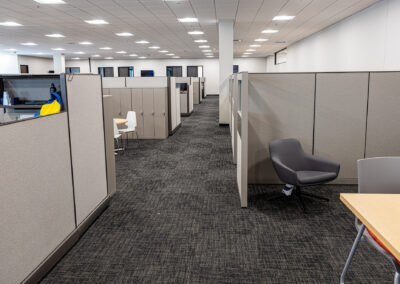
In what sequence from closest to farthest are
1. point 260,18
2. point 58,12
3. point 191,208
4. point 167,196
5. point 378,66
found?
point 191,208 < point 167,196 < point 378,66 < point 58,12 < point 260,18

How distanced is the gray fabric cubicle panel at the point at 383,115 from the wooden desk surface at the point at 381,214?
2.42 metres

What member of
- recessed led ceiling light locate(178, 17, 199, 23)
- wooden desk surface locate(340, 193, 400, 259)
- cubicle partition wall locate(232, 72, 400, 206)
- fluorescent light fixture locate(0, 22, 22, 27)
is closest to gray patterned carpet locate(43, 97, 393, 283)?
cubicle partition wall locate(232, 72, 400, 206)

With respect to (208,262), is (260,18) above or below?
above

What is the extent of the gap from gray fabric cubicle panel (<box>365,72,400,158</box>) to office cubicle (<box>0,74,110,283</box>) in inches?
114

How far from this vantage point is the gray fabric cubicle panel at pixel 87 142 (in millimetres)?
2521

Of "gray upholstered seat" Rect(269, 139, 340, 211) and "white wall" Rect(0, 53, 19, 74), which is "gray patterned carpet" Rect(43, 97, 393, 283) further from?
"white wall" Rect(0, 53, 19, 74)

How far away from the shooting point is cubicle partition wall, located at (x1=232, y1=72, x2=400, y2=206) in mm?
3656

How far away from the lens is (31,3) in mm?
6152

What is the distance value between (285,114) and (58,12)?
559 cm

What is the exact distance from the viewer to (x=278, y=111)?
3.73 m

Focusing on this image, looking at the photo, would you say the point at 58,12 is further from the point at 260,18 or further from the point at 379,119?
the point at 379,119

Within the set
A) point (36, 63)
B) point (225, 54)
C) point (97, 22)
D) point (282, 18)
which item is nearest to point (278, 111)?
point (225, 54)

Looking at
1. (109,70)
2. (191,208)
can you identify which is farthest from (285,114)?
(109,70)

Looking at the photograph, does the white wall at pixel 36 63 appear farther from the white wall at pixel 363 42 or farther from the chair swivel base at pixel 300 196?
the chair swivel base at pixel 300 196
